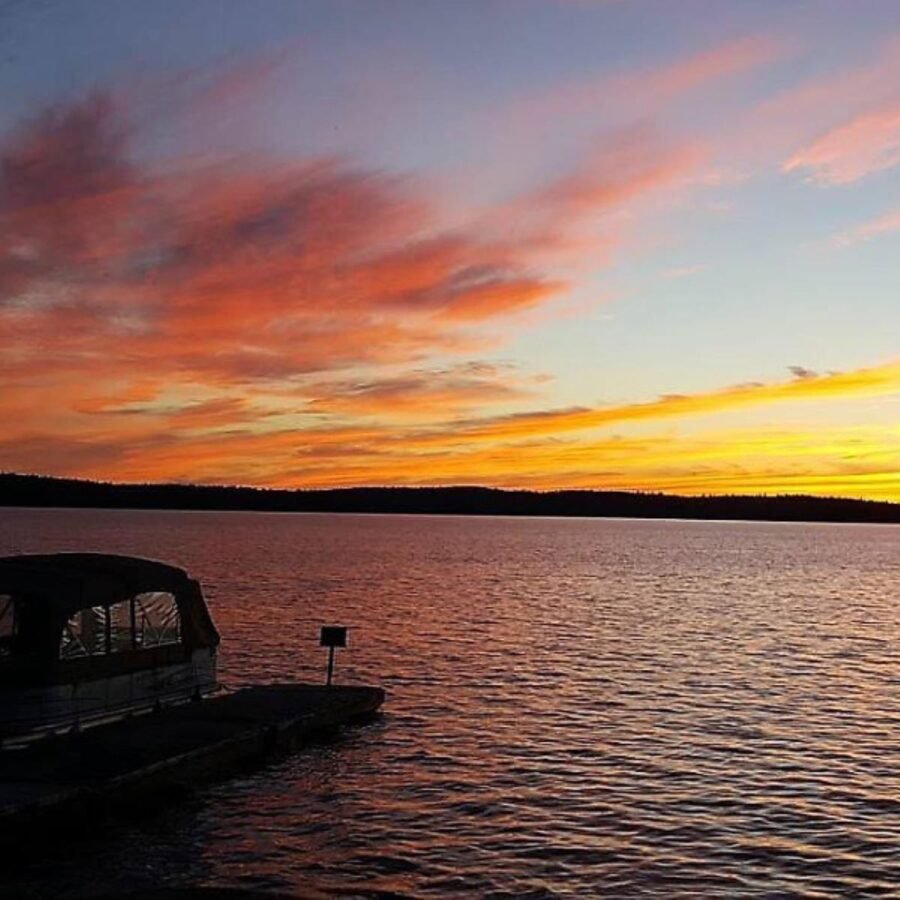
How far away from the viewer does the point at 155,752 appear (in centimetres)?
2305

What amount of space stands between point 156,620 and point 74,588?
338 centimetres

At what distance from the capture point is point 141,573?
26.8m

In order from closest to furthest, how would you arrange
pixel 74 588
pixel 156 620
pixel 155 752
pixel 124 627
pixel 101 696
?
pixel 155 752 < pixel 74 588 < pixel 101 696 < pixel 124 627 < pixel 156 620

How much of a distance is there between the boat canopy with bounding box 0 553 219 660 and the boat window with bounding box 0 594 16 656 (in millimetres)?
40

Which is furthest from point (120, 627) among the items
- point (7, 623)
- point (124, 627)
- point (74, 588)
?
point (7, 623)

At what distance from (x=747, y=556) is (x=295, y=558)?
87.5m

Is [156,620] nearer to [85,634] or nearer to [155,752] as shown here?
[85,634]

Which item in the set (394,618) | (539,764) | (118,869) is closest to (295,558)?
(394,618)

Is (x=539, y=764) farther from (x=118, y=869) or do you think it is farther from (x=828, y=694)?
(x=828, y=694)

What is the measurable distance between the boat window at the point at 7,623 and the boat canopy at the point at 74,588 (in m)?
0.04

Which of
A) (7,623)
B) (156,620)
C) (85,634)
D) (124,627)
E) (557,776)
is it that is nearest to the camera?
(7,623)

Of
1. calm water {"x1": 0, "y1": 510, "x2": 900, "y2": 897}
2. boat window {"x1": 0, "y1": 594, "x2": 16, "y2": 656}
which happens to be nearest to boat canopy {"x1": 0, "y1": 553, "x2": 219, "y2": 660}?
boat window {"x1": 0, "y1": 594, "x2": 16, "y2": 656}

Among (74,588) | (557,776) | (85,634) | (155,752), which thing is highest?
(74,588)

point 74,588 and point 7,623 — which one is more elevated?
point 74,588
